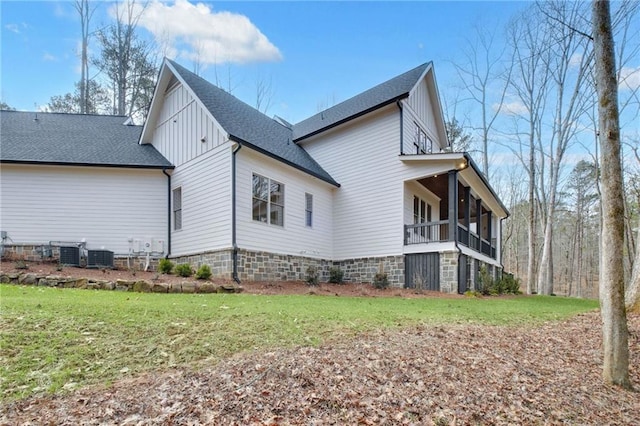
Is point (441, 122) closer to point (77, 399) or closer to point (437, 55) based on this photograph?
point (437, 55)

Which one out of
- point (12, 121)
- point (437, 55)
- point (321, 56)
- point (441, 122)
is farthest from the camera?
point (437, 55)

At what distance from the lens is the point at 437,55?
872 inches

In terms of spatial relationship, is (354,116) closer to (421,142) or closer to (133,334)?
(421,142)

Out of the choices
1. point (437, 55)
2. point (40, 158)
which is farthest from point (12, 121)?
point (437, 55)

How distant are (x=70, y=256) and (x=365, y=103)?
11.5 m

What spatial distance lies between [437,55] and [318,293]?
59.5ft

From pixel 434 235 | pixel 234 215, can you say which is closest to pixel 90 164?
pixel 234 215

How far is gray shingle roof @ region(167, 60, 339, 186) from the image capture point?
38.7 ft

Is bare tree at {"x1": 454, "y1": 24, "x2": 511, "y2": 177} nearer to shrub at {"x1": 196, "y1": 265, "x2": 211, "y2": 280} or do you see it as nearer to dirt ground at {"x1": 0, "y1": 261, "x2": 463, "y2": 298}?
dirt ground at {"x1": 0, "y1": 261, "x2": 463, "y2": 298}

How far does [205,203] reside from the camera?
11.7 m

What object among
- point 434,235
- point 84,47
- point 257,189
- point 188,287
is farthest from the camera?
point 84,47

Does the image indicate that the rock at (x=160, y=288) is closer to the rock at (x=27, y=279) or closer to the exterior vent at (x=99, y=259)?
the rock at (x=27, y=279)

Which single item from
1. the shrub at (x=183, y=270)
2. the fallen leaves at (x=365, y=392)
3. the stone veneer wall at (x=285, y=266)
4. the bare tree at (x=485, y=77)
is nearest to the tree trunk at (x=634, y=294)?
the fallen leaves at (x=365, y=392)

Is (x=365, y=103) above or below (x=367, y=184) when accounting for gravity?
above
